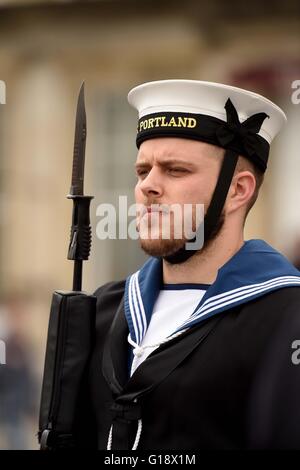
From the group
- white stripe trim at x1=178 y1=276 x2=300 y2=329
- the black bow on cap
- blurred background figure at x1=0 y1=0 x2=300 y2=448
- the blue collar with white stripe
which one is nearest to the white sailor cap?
the black bow on cap

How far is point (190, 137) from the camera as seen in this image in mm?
2615

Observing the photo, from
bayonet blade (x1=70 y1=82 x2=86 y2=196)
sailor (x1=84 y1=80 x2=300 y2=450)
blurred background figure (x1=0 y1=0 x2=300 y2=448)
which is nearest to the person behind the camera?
sailor (x1=84 y1=80 x2=300 y2=450)

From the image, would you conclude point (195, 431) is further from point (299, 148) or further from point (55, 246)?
point (55, 246)

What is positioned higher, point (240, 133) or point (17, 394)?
point (240, 133)

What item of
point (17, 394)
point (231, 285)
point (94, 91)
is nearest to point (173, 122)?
point (231, 285)

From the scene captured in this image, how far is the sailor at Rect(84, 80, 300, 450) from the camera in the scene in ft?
7.94

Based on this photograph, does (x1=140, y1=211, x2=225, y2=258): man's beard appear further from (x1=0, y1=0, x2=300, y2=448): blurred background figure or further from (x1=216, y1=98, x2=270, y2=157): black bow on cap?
(x1=0, y1=0, x2=300, y2=448): blurred background figure

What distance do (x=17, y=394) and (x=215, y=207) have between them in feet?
14.9

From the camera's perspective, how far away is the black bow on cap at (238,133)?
2643 millimetres

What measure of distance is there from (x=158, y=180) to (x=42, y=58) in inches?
284

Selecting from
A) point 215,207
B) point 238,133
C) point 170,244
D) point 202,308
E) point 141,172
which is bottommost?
point 202,308

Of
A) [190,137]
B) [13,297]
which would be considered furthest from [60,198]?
[190,137]

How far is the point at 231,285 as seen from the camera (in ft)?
8.41

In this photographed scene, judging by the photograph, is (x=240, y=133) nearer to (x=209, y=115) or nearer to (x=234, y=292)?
(x=209, y=115)
